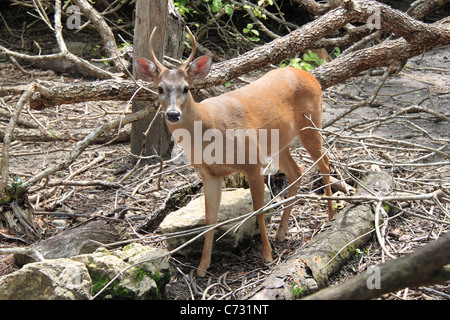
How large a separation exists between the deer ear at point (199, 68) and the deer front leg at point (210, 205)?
0.85 meters

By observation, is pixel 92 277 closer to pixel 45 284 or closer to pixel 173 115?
pixel 45 284

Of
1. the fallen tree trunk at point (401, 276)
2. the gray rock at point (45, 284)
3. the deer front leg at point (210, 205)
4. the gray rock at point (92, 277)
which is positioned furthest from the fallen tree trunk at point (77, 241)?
the fallen tree trunk at point (401, 276)

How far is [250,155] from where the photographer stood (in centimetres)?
391

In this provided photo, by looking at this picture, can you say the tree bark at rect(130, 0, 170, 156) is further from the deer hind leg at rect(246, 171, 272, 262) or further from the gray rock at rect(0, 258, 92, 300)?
the gray rock at rect(0, 258, 92, 300)

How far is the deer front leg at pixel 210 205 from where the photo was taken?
3.93 m

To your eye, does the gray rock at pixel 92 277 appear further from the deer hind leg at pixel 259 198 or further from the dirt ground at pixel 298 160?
the deer hind leg at pixel 259 198

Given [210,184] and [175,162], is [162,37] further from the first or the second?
[210,184]

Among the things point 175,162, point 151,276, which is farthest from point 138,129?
point 151,276

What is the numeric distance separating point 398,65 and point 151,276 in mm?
4772

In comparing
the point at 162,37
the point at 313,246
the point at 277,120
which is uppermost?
the point at 162,37

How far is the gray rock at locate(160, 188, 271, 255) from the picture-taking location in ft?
12.8

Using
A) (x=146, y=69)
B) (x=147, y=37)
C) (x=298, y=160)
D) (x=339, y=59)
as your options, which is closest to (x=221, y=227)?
(x=146, y=69)

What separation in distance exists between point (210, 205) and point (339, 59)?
2.84 m

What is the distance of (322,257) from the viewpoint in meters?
3.46
